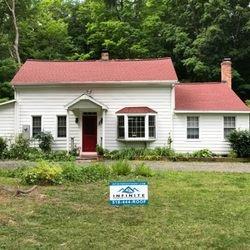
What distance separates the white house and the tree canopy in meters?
12.4

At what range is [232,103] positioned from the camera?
27.0 meters

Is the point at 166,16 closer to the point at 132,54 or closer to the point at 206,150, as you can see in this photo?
the point at 132,54

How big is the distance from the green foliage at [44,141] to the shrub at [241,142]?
9.24m

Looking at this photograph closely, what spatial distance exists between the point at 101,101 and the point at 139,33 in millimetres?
20339

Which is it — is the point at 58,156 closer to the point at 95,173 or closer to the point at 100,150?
the point at 100,150

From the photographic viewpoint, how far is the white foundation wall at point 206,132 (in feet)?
86.2

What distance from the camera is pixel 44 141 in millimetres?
25953

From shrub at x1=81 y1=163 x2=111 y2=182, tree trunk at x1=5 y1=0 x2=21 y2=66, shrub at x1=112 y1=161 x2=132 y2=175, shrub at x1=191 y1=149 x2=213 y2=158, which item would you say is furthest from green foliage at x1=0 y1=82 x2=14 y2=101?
shrub at x1=81 y1=163 x2=111 y2=182

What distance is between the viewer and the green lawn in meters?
7.57

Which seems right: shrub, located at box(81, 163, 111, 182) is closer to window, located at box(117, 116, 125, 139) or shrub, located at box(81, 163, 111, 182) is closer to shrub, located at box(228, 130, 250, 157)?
window, located at box(117, 116, 125, 139)

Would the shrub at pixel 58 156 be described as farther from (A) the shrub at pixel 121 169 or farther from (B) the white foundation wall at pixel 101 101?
(A) the shrub at pixel 121 169

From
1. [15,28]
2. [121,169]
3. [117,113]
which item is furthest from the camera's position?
[15,28]

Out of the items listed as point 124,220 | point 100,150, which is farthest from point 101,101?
point 124,220

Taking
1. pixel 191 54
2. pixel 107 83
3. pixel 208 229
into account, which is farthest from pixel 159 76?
pixel 208 229
